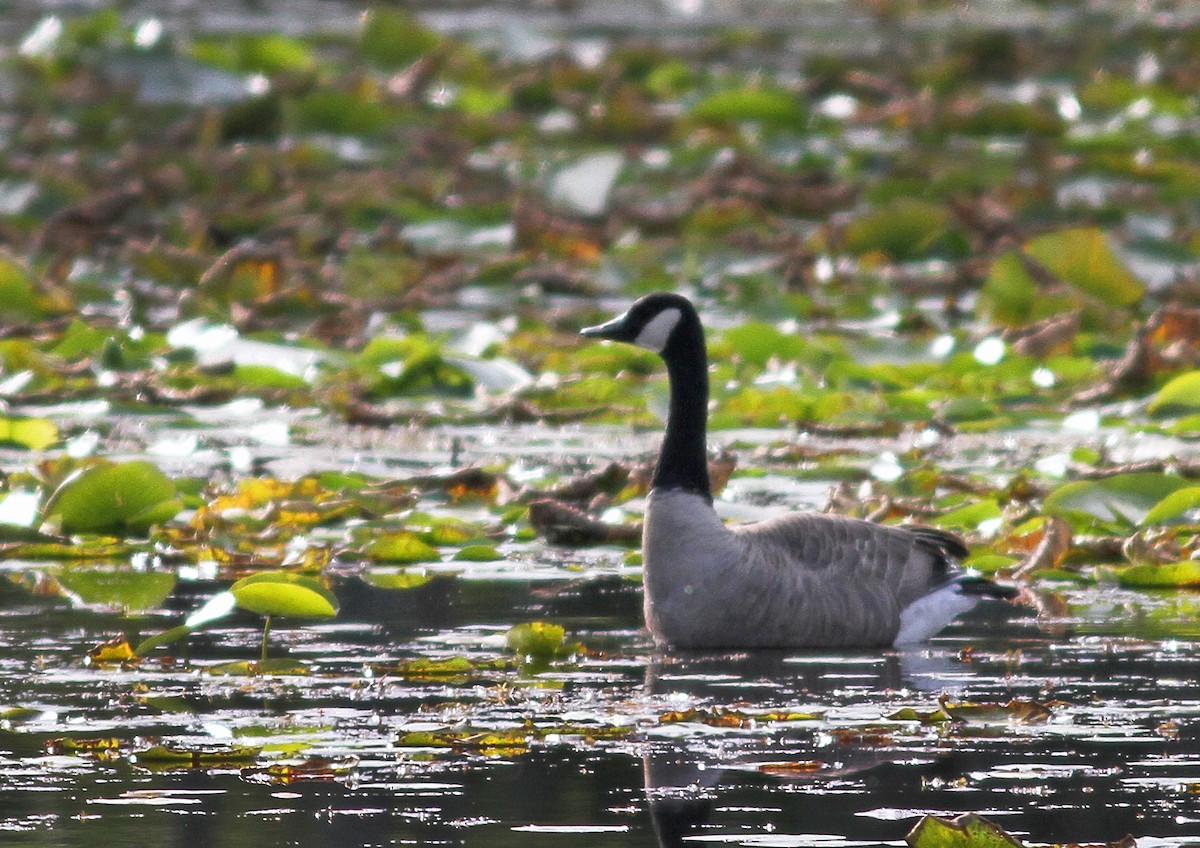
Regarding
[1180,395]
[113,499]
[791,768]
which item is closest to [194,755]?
[791,768]

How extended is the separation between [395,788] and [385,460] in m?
→ 4.79

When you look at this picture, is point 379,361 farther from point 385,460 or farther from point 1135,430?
point 1135,430

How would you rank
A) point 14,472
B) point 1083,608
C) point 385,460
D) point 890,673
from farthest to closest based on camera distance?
point 385,460 < point 14,472 < point 1083,608 < point 890,673

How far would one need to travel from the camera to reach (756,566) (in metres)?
7.44

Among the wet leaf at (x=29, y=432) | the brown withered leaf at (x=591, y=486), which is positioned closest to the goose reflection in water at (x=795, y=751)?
the brown withered leaf at (x=591, y=486)

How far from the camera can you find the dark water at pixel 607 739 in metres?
5.25

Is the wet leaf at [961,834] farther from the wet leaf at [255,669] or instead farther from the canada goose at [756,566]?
the canada goose at [756,566]

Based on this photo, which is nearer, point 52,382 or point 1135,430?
point 1135,430

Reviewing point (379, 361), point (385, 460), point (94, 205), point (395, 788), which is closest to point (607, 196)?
point (94, 205)

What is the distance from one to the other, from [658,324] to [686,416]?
0.31 meters

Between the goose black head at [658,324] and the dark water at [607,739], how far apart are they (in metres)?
0.90

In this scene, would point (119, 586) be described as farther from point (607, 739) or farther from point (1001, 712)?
point (1001, 712)

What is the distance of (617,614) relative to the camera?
7.99 meters

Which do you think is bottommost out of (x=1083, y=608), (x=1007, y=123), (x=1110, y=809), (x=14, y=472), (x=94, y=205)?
(x=1110, y=809)
